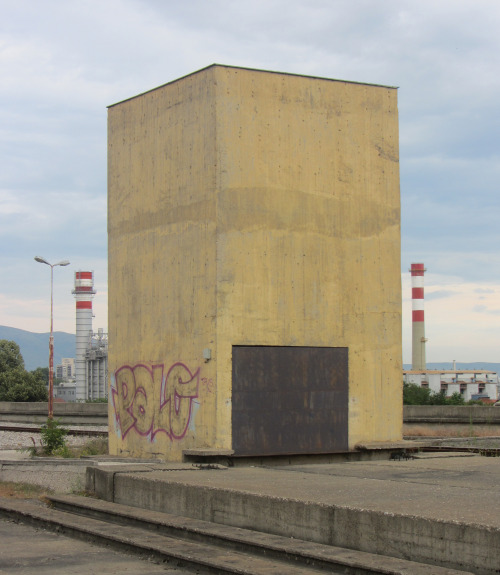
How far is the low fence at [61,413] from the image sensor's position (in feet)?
118

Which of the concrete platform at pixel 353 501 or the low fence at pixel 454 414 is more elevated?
the concrete platform at pixel 353 501

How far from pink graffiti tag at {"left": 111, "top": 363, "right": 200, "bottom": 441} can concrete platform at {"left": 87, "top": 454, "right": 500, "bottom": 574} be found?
142 centimetres

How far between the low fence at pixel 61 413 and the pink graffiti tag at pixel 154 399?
57.0 ft

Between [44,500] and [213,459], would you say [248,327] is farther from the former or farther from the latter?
[44,500]

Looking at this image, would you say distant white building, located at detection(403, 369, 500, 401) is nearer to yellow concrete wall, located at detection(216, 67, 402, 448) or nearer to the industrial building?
the industrial building

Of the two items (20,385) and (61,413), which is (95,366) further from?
(61,413)

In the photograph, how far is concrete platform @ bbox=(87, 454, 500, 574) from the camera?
7141 mm

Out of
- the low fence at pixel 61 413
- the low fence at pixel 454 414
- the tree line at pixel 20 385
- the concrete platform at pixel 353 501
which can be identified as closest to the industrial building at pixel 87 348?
the tree line at pixel 20 385

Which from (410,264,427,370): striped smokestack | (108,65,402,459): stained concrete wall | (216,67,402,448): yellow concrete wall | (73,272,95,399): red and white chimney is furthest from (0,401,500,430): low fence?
(73,272,95,399): red and white chimney

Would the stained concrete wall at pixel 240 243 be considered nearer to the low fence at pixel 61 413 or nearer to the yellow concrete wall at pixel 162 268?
the yellow concrete wall at pixel 162 268

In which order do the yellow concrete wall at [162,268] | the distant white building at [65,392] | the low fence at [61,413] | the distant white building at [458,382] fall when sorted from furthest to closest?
the distant white building at [65,392], the distant white building at [458,382], the low fence at [61,413], the yellow concrete wall at [162,268]

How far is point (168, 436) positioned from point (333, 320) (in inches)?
155

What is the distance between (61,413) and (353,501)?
31.4 meters

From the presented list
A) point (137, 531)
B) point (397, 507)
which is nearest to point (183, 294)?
point (137, 531)
